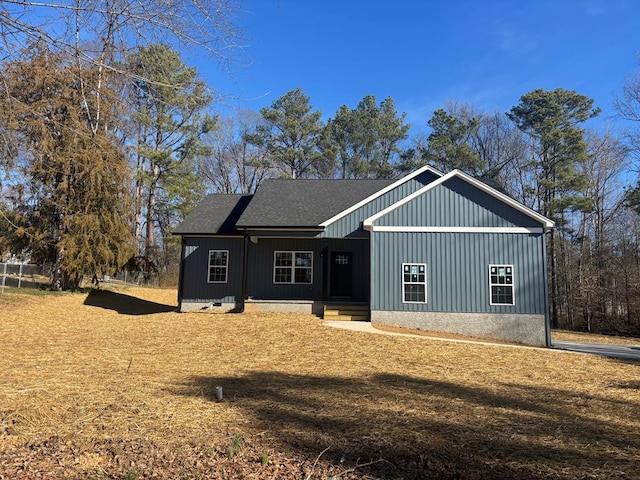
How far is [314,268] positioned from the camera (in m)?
16.9

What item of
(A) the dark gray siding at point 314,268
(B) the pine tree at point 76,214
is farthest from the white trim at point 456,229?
(B) the pine tree at point 76,214

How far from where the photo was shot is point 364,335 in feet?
Result: 38.7

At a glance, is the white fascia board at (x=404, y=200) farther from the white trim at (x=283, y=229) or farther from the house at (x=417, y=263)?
the white trim at (x=283, y=229)

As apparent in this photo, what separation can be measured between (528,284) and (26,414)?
1374cm

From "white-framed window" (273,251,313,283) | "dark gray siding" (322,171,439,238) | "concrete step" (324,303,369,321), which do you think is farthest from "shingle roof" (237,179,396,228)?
"concrete step" (324,303,369,321)

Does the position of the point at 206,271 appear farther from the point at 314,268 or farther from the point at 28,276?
the point at 28,276

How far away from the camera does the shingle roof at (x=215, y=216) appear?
56.9 ft

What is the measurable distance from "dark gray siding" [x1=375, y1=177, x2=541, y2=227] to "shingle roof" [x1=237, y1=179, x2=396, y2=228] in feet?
10.5

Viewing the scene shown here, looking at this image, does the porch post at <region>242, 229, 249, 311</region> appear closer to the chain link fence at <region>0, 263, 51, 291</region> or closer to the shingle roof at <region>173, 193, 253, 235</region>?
the shingle roof at <region>173, 193, 253, 235</region>

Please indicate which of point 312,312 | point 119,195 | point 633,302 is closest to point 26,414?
point 312,312

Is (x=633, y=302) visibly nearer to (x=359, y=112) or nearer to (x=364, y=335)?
(x=364, y=335)

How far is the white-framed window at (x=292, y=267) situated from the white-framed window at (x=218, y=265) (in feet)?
6.52

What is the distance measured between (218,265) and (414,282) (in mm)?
Answer: 7726

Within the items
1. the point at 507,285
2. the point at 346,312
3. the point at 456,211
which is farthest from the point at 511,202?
the point at 346,312
